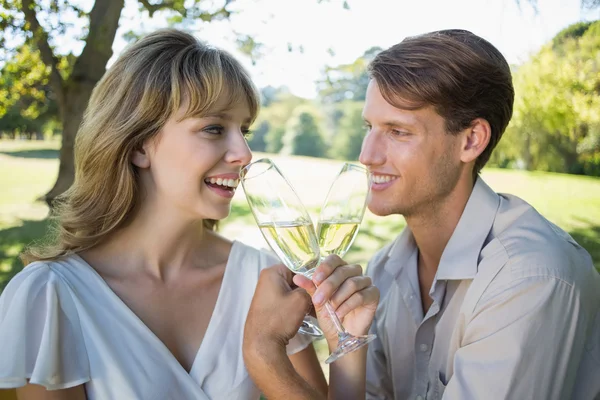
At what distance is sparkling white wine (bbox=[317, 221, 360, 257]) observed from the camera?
6.66 ft

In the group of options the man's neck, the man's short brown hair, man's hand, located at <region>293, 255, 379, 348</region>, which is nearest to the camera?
man's hand, located at <region>293, 255, 379, 348</region>

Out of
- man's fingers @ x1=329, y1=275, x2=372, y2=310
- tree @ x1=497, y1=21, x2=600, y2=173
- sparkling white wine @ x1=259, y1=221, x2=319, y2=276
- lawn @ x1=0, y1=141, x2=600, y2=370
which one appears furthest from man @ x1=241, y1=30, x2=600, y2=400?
tree @ x1=497, y1=21, x2=600, y2=173

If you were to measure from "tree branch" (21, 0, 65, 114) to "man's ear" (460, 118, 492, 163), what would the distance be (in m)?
5.92

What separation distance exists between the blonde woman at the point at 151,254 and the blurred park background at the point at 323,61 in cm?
39

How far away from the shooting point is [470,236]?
260 centimetres

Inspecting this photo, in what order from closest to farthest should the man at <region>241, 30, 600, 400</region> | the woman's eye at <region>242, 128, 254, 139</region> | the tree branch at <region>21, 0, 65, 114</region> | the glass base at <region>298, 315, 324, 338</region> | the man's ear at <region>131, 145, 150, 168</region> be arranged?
the man at <region>241, 30, 600, 400</region>
the glass base at <region>298, 315, 324, 338</region>
the man's ear at <region>131, 145, 150, 168</region>
the woman's eye at <region>242, 128, 254, 139</region>
the tree branch at <region>21, 0, 65, 114</region>

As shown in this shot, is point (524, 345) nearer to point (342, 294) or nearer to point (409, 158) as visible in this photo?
point (342, 294)

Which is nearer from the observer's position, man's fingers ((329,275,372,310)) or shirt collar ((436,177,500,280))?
man's fingers ((329,275,372,310))

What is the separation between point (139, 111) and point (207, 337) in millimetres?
941

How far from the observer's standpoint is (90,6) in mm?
7258

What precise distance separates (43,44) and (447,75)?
22.0ft

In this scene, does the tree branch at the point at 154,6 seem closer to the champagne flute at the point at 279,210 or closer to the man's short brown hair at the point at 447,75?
the man's short brown hair at the point at 447,75

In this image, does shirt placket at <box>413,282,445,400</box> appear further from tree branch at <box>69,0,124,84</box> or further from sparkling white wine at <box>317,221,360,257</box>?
tree branch at <box>69,0,124,84</box>

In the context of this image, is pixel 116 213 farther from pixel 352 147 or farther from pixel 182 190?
pixel 352 147
